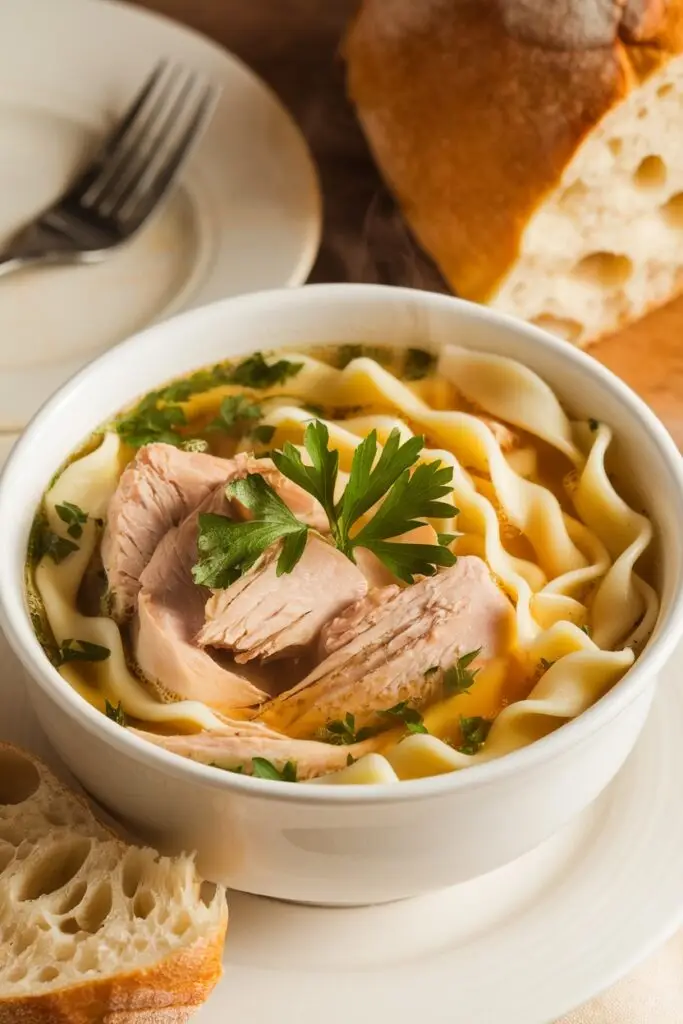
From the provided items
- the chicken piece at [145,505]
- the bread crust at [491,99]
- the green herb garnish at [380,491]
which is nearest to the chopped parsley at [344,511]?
the green herb garnish at [380,491]

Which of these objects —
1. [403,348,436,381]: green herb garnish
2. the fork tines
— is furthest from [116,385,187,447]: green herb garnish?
the fork tines

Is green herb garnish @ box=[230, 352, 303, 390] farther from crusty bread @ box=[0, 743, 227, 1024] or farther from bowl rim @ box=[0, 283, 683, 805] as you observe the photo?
crusty bread @ box=[0, 743, 227, 1024]

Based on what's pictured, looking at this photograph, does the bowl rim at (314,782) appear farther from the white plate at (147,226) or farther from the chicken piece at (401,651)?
the white plate at (147,226)

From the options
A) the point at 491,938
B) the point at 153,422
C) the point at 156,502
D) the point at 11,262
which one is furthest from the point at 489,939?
the point at 11,262

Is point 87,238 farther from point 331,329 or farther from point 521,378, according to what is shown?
point 521,378

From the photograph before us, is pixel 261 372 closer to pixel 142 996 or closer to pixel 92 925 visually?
pixel 92 925
